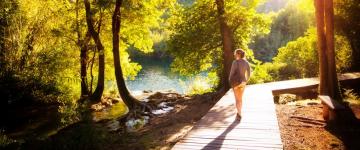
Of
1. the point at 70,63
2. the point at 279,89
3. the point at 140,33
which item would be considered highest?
the point at 140,33

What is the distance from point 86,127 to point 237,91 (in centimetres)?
540

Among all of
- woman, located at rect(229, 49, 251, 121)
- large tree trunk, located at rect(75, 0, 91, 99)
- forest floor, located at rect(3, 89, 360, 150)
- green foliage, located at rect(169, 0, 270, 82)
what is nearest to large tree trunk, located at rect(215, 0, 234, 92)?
green foliage, located at rect(169, 0, 270, 82)

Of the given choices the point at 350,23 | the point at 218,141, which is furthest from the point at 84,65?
the point at 218,141

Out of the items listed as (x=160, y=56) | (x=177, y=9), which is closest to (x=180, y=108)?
(x=177, y=9)

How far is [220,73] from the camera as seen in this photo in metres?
25.2

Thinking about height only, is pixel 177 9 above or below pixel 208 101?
above

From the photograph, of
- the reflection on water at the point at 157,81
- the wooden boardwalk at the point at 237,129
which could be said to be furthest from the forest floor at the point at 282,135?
the reflection on water at the point at 157,81

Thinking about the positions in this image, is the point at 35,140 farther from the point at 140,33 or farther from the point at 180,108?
the point at 140,33

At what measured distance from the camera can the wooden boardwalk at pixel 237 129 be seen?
8.93 metres

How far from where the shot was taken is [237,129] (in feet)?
33.7

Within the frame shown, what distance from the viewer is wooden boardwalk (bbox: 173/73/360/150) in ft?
29.3

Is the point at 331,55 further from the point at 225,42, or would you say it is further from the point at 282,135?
the point at 225,42

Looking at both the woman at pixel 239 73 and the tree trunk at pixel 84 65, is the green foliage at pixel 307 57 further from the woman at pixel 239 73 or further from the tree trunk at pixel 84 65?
the tree trunk at pixel 84 65

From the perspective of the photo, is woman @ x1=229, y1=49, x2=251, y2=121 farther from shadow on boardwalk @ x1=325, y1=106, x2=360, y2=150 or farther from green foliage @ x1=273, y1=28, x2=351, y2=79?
green foliage @ x1=273, y1=28, x2=351, y2=79
